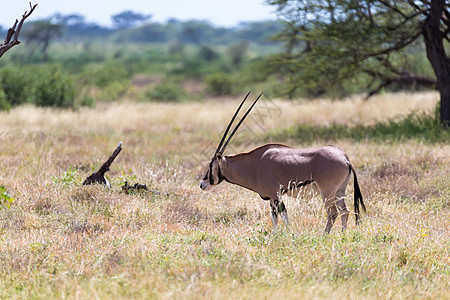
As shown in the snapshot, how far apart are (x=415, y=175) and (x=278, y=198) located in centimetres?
392

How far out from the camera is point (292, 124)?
16469 mm

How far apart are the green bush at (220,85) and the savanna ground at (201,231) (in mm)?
29568

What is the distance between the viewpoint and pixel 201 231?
5.72 meters

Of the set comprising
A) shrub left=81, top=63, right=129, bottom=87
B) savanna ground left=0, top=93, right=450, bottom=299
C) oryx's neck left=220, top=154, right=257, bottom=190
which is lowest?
A: shrub left=81, top=63, right=129, bottom=87

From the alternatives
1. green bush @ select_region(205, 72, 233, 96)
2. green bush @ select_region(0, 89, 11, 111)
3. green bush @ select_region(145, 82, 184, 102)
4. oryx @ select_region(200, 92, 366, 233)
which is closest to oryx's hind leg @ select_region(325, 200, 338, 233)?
oryx @ select_region(200, 92, 366, 233)

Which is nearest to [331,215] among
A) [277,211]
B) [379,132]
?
[277,211]

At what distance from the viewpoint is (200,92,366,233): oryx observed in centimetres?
571

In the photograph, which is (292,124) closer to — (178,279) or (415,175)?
(415,175)

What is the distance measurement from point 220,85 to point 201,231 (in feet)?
123

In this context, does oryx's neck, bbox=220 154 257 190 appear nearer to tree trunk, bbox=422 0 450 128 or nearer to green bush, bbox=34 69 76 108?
tree trunk, bbox=422 0 450 128

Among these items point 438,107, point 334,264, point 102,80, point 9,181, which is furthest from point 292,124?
point 102,80

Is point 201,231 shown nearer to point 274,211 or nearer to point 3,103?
point 274,211

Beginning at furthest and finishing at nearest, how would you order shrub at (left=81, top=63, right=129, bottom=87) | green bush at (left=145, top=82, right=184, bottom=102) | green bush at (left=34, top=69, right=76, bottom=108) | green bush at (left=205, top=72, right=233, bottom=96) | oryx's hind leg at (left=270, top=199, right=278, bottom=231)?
green bush at (left=205, top=72, right=233, bottom=96) → shrub at (left=81, top=63, right=129, bottom=87) → green bush at (left=145, top=82, right=184, bottom=102) → green bush at (left=34, top=69, right=76, bottom=108) → oryx's hind leg at (left=270, top=199, right=278, bottom=231)

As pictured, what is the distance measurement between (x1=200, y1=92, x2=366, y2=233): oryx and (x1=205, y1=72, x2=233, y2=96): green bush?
117ft
